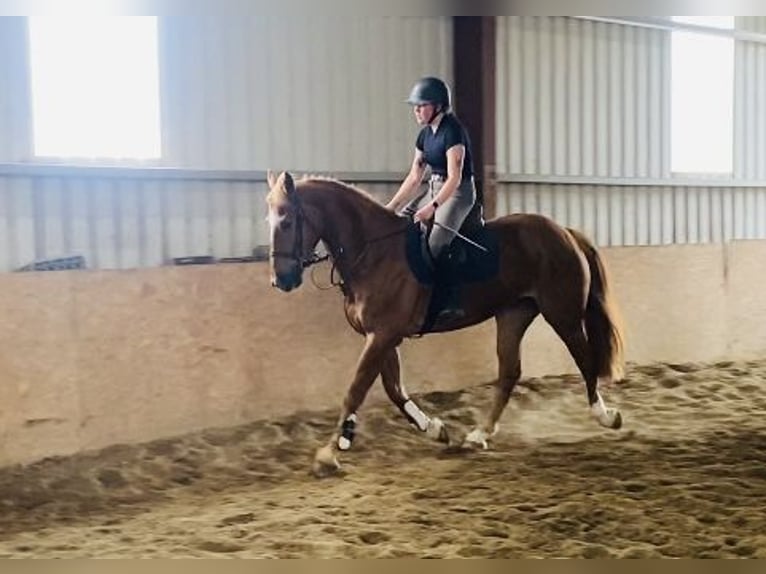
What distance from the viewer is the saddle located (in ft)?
6.34

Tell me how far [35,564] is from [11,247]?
58cm

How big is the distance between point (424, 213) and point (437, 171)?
0.09 m

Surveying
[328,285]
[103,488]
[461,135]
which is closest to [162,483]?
[103,488]

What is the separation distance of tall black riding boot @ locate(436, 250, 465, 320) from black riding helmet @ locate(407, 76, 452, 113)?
0.29 metres

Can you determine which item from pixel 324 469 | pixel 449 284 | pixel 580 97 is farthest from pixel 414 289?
pixel 580 97

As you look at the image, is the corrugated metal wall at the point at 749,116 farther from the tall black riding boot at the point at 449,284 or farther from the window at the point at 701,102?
the tall black riding boot at the point at 449,284

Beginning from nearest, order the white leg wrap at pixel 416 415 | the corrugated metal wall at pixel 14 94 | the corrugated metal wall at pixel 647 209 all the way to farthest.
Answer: the corrugated metal wall at pixel 14 94
the white leg wrap at pixel 416 415
the corrugated metal wall at pixel 647 209

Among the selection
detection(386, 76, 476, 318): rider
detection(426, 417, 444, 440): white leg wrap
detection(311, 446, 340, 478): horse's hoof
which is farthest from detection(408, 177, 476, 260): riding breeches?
detection(311, 446, 340, 478): horse's hoof

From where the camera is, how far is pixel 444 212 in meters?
1.92

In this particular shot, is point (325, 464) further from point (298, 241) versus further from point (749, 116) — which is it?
point (749, 116)

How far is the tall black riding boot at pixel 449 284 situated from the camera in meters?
1.94

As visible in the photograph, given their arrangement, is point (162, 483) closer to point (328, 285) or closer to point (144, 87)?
point (328, 285)

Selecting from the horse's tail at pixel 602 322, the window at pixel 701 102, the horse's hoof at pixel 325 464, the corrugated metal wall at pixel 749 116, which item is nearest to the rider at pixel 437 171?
the horse's tail at pixel 602 322

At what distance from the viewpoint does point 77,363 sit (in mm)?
1857
